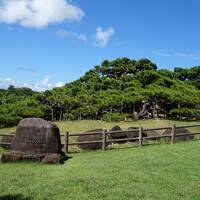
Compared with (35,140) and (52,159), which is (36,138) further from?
(52,159)

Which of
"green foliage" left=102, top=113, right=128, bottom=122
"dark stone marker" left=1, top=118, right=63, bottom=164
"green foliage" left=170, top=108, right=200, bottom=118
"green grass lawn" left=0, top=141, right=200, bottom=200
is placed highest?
"green foliage" left=170, top=108, right=200, bottom=118

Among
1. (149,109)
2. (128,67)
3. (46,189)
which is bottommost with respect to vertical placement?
(46,189)

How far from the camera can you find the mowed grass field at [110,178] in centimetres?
859

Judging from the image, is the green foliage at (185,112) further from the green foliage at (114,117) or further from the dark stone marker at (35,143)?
the dark stone marker at (35,143)

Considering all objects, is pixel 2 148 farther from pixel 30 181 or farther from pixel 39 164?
pixel 30 181

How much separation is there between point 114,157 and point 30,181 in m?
4.88

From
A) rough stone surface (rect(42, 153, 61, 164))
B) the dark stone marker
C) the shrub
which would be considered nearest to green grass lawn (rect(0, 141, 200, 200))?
rough stone surface (rect(42, 153, 61, 164))

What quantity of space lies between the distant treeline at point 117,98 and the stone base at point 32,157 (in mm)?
15802

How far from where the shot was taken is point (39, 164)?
13102 mm

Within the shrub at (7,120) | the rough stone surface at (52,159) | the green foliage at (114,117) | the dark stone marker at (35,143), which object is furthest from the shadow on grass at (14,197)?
the green foliage at (114,117)

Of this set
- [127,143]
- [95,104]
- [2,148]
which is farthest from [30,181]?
[95,104]

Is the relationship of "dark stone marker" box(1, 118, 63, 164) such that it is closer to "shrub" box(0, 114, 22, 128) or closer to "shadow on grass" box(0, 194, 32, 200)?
"shadow on grass" box(0, 194, 32, 200)

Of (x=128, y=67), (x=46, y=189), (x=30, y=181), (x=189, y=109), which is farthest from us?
(x=128, y=67)

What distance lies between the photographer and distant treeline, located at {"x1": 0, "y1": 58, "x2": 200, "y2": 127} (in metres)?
31.7
